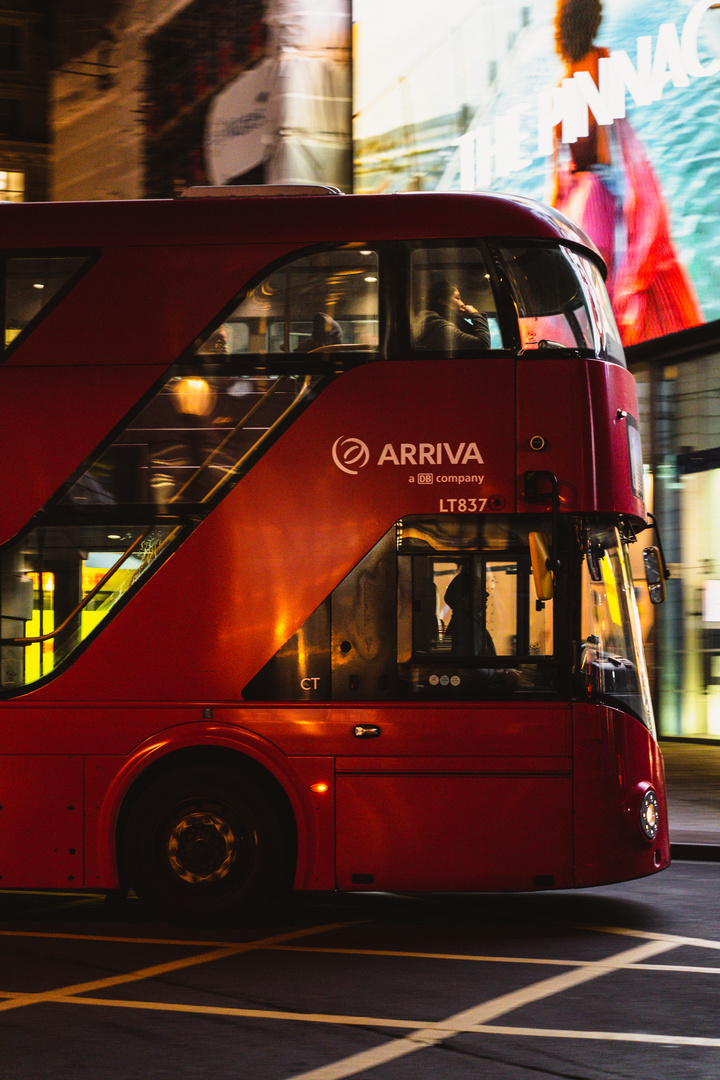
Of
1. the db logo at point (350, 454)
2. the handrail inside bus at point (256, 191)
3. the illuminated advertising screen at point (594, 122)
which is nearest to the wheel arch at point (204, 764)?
the db logo at point (350, 454)

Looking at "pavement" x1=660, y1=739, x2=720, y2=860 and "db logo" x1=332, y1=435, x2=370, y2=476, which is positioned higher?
"db logo" x1=332, y1=435, x2=370, y2=476

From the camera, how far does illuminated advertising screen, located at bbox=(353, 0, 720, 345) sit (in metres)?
14.8

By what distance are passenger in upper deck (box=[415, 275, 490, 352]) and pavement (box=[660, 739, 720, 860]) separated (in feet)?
15.5

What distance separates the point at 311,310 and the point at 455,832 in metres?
3.03

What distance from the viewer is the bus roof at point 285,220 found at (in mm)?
7004

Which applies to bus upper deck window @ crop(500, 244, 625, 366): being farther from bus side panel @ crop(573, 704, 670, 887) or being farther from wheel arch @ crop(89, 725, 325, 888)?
wheel arch @ crop(89, 725, 325, 888)

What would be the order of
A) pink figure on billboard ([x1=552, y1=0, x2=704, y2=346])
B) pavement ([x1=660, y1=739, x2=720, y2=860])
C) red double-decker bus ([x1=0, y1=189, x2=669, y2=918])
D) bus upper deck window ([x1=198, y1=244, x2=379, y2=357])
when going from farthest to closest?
1. pink figure on billboard ([x1=552, y1=0, x2=704, y2=346])
2. pavement ([x1=660, y1=739, x2=720, y2=860])
3. bus upper deck window ([x1=198, y1=244, x2=379, y2=357])
4. red double-decker bus ([x1=0, y1=189, x2=669, y2=918])

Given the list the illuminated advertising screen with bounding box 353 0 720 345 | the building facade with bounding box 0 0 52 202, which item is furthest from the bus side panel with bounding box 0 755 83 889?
the building facade with bounding box 0 0 52 202

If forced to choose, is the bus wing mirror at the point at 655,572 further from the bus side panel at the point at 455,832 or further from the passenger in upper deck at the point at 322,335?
the passenger in upper deck at the point at 322,335

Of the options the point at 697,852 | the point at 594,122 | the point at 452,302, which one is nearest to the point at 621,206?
the point at 594,122

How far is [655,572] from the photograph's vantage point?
7.44 m

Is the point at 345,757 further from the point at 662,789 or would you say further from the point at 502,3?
the point at 502,3

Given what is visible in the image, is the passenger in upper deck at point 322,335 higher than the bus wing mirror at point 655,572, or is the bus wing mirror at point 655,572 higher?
the passenger in upper deck at point 322,335

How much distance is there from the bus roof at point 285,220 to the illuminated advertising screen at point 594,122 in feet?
27.9
